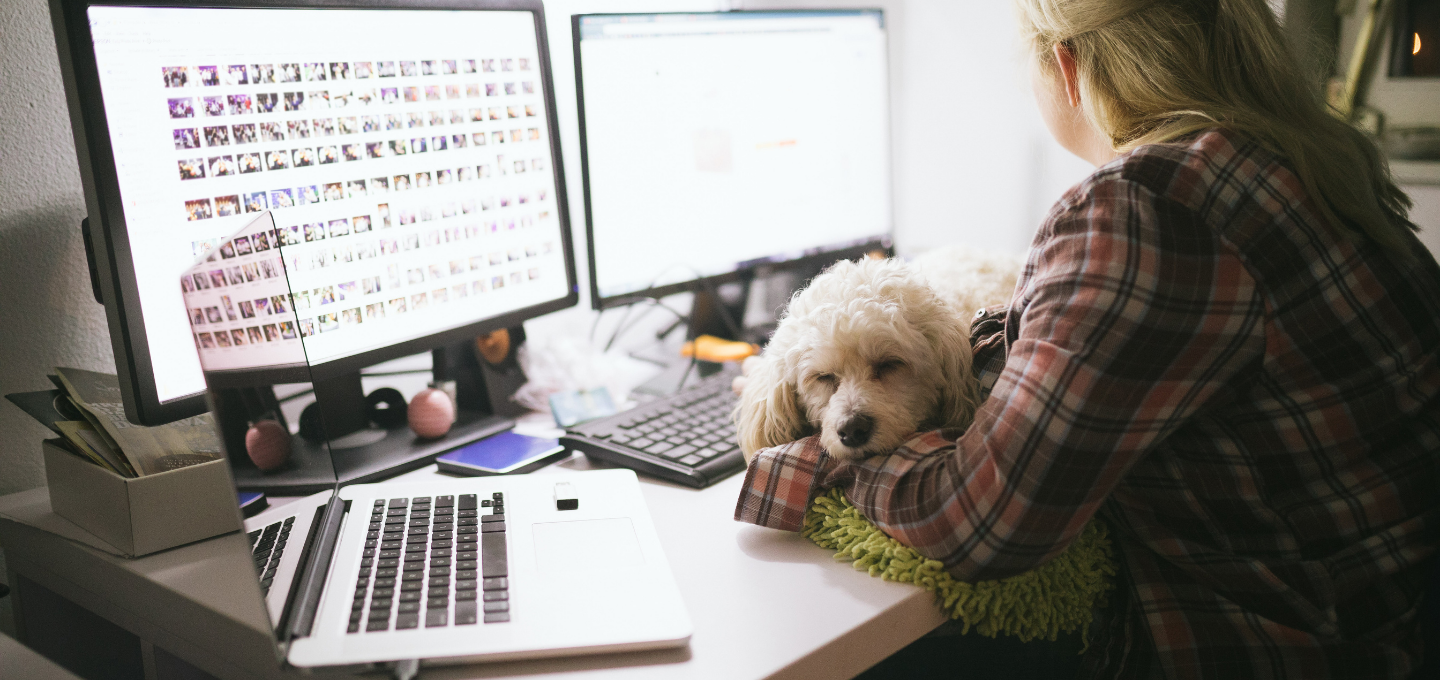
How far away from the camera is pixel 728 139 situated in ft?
4.61

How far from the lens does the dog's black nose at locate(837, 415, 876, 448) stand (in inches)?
35.1

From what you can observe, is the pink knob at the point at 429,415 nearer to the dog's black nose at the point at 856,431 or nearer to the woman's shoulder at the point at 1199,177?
the dog's black nose at the point at 856,431

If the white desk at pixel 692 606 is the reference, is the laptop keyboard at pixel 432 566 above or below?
above

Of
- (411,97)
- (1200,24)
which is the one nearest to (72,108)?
(411,97)

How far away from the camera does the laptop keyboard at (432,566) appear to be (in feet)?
2.19

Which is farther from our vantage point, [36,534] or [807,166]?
[807,166]

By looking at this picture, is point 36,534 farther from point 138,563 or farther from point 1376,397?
point 1376,397

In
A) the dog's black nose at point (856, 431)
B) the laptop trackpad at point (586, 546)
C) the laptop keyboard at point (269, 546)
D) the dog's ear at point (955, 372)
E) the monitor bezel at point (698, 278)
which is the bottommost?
the laptop trackpad at point (586, 546)

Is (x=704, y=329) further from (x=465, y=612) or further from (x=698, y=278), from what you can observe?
(x=465, y=612)

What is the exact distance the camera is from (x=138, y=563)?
818 mm

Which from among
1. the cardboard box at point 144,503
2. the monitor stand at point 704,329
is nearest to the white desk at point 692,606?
the cardboard box at point 144,503

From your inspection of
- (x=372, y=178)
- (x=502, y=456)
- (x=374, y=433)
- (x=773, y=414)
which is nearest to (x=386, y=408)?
(x=374, y=433)

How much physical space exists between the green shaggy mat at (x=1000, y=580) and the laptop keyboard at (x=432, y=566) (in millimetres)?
305

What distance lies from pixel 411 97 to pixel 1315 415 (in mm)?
1009
